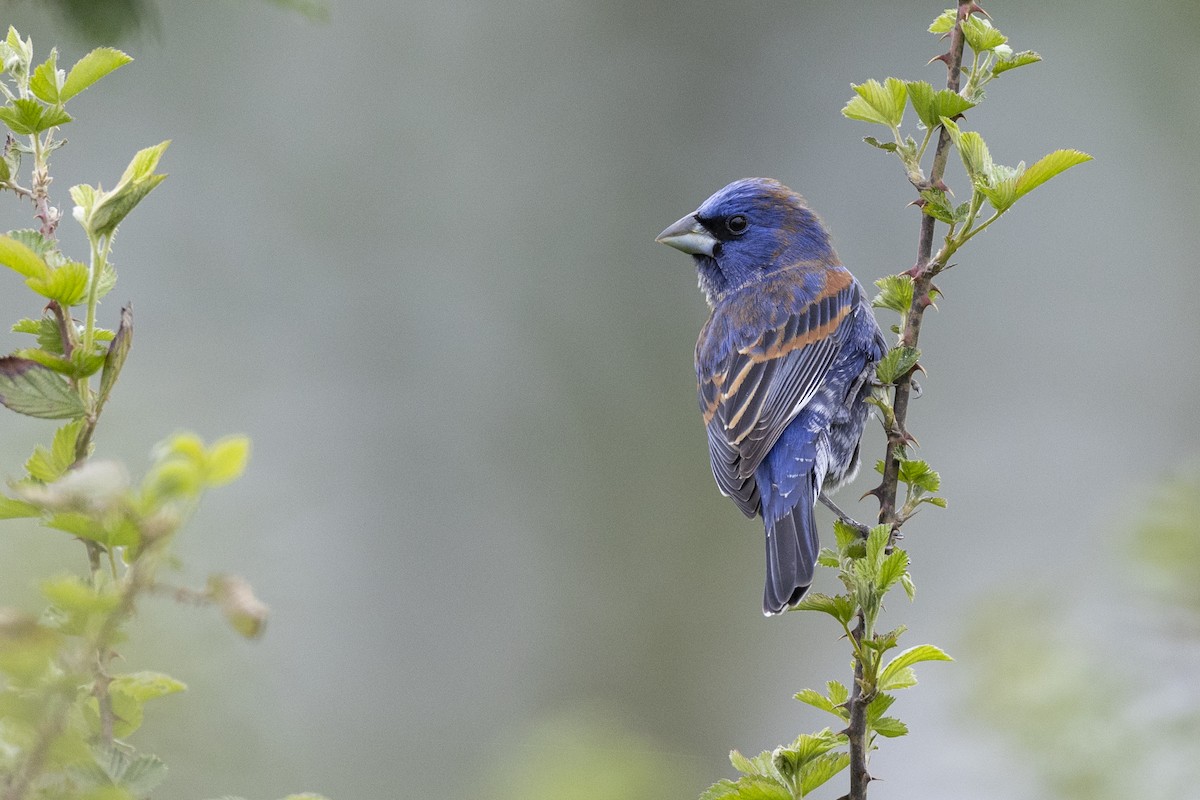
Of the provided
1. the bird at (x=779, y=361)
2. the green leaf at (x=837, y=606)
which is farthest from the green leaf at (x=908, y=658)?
the bird at (x=779, y=361)

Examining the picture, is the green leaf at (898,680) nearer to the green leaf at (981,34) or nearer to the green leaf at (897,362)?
the green leaf at (897,362)

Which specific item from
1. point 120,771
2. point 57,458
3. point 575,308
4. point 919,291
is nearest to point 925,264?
point 919,291

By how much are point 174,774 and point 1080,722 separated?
226 cm

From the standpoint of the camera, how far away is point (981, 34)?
7.02 feet

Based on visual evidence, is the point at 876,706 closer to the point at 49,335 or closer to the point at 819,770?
the point at 819,770

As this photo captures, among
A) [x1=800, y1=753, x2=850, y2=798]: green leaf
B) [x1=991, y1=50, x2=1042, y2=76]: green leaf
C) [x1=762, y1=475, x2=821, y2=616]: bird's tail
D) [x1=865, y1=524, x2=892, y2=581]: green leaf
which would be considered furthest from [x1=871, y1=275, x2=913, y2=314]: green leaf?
[x1=762, y1=475, x2=821, y2=616]: bird's tail

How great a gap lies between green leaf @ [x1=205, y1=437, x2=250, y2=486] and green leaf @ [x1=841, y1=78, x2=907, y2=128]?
4.75ft

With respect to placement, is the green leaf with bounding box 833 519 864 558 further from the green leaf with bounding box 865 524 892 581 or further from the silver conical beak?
the silver conical beak

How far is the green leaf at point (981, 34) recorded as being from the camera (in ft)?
6.98

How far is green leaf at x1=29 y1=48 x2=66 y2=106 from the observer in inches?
58.1

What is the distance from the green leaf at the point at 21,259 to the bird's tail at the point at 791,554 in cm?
214

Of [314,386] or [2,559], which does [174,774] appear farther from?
[314,386]

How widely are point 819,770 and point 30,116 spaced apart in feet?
4.21

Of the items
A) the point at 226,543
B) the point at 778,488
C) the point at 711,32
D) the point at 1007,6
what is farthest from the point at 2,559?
the point at 711,32
